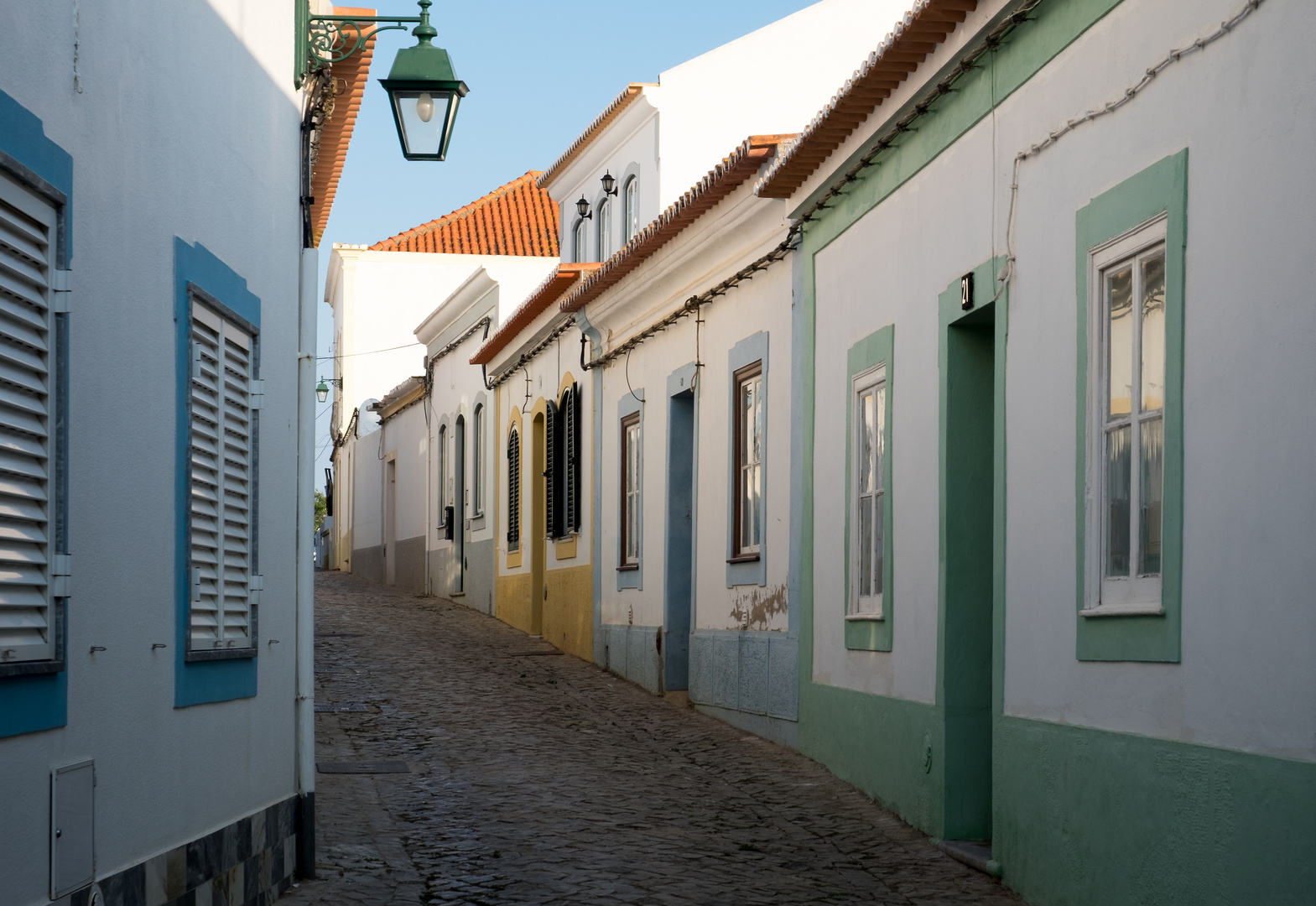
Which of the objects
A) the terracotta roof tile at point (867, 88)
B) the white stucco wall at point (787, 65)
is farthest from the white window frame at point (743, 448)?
the white stucco wall at point (787, 65)

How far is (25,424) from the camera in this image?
474cm

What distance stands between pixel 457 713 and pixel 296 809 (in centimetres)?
588

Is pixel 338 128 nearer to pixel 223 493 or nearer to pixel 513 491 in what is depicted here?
pixel 223 493

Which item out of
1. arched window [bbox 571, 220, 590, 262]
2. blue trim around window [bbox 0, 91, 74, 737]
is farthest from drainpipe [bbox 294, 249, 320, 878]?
arched window [bbox 571, 220, 590, 262]

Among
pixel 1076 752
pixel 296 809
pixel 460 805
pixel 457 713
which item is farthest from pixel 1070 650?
pixel 457 713

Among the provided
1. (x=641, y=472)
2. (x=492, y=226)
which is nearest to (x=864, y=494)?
(x=641, y=472)

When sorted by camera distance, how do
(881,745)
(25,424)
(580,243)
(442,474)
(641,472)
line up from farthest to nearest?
1. (442,474)
2. (580,243)
3. (641,472)
4. (881,745)
5. (25,424)

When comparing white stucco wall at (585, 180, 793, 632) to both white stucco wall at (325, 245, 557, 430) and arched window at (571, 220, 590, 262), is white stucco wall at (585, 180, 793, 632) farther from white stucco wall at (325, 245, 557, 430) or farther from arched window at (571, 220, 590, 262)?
white stucco wall at (325, 245, 557, 430)

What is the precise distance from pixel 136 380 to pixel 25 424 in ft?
3.21

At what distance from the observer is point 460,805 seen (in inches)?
398

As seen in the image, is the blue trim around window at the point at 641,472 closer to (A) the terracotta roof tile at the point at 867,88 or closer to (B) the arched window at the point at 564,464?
(B) the arched window at the point at 564,464

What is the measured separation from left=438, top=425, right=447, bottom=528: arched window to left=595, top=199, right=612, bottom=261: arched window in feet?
18.3

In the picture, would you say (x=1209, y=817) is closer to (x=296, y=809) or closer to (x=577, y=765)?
(x=296, y=809)

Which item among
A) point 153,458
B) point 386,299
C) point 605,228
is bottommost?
point 153,458
